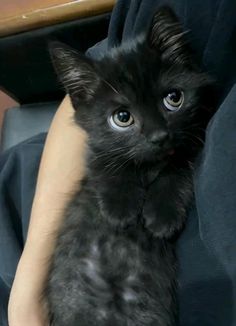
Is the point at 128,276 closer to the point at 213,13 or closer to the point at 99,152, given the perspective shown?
the point at 99,152

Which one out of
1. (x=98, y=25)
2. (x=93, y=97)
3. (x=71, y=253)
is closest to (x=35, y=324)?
(x=71, y=253)

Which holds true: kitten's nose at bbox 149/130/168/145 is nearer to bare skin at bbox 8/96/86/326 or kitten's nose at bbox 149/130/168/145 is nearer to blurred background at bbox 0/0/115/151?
bare skin at bbox 8/96/86/326

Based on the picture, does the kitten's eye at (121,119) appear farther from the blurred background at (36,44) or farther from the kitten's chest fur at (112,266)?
the blurred background at (36,44)

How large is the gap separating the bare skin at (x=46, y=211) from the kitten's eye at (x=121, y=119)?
16cm

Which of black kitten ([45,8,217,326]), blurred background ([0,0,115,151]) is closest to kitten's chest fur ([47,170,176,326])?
black kitten ([45,8,217,326])

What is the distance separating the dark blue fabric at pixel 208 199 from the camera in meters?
0.65

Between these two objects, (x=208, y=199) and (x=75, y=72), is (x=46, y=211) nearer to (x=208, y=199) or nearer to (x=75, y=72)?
(x=75, y=72)

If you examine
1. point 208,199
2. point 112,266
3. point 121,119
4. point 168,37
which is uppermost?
point 168,37

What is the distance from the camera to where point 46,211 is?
968 mm

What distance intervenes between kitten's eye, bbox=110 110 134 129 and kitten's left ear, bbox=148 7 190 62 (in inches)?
4.6

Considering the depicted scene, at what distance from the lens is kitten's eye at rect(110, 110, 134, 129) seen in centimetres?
81

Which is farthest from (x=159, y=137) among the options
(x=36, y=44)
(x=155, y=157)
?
(x=36, y=44)

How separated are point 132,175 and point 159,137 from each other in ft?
0.39

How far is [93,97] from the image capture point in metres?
0.87
